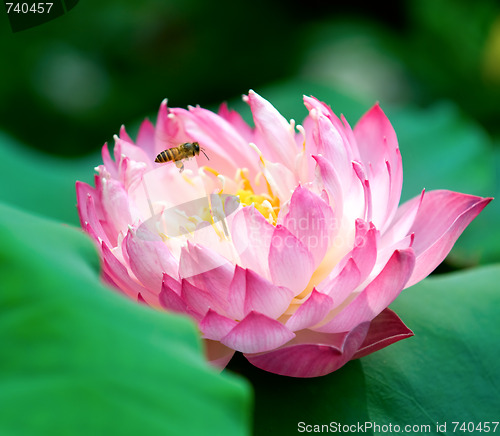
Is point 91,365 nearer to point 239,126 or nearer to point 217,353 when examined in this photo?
point 217,353

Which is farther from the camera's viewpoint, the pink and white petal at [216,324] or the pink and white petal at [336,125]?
the pink and white petal at [336,125]

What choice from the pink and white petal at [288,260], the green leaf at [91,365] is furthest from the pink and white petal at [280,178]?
the green leaf at [91,365]

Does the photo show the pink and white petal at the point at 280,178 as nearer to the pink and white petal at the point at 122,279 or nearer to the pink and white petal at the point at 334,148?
the pink and white petal at the point at 334,148

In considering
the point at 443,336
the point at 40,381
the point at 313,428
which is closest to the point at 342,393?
the point at 313,428

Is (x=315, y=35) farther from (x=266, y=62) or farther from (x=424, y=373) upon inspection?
(x=424, y=373)

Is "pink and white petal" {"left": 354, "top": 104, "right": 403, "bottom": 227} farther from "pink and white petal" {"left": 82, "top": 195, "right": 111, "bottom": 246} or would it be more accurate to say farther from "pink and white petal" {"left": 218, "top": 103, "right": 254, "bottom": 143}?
"pink and white petal" {"left": 82, "top": 195, "right": 111, "bottom": 246}

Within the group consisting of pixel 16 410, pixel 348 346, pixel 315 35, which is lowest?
pixel 348 346
